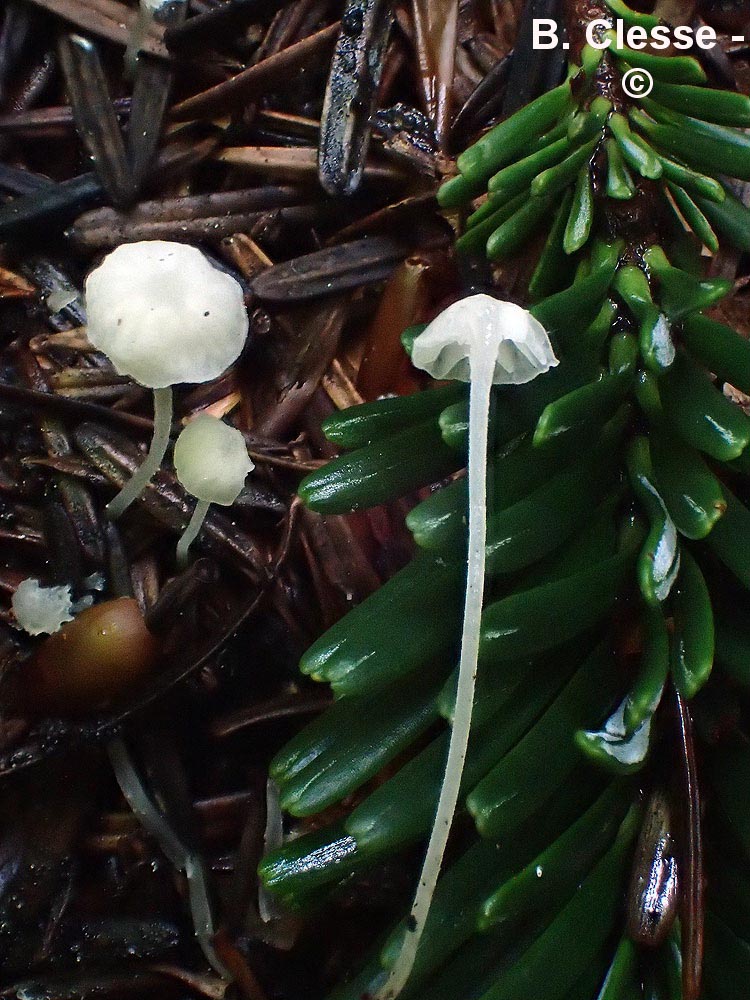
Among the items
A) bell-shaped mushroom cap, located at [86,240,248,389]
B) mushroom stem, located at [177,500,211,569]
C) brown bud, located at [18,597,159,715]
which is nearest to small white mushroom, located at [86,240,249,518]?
bell-shaped mushroom cap, located at [86,240,248,389]

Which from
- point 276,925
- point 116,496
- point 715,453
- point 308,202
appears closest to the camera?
point 715,453

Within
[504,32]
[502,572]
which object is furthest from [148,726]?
[504,32]

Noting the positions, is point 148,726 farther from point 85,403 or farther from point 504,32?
point 504,32

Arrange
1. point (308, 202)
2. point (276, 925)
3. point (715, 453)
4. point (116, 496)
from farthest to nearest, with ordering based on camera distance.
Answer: point (308, 202) → point (116, 496) → point (276, 925) → point (715, 453)

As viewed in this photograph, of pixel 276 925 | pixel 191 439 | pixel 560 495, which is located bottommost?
pixel 276 925

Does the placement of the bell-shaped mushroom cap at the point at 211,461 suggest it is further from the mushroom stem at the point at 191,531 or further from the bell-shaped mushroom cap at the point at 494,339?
the bell-shaped mushroom cap at the point at 494,339

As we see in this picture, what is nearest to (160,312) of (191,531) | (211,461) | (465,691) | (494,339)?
(211,461)
